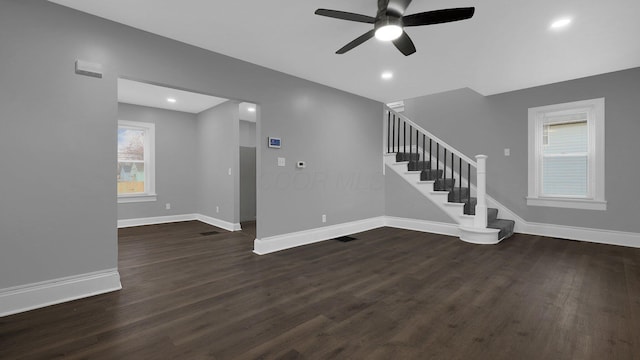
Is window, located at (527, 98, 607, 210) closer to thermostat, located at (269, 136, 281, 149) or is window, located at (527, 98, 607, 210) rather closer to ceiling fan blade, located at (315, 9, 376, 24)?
ceiling fan blade, located at (315, 9, 376, 24)

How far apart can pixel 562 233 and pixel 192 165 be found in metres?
7.93

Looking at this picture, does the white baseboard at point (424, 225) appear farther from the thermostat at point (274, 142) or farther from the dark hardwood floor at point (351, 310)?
the thermostat at point (274, 142)

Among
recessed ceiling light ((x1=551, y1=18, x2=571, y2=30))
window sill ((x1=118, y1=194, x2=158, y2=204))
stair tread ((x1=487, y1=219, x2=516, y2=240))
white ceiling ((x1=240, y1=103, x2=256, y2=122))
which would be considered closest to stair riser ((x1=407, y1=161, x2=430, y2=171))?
stair tread ((x1=487, y1=219, x2=516, y2=240))

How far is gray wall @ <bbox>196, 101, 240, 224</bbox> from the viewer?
5543 millimetres

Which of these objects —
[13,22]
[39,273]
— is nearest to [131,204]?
[39,273]

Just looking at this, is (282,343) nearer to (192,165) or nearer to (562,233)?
(562,233)

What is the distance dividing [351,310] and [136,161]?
6153mm

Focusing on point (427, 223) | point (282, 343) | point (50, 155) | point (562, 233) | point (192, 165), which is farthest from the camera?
point (192, 165)

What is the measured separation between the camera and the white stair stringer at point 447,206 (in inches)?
172

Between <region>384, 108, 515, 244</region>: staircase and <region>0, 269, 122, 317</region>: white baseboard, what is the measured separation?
496 cm

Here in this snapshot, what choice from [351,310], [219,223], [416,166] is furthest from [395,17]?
[219,223]

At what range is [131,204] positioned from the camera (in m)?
5.99

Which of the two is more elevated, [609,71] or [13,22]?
[609,71]

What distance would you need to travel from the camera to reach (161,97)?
5.45 metres
